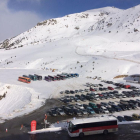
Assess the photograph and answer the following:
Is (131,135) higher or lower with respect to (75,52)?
lower

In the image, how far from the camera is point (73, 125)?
15.7 meters

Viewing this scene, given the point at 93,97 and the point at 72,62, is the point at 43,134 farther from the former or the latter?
the point at 72,62

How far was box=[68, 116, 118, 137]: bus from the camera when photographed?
15736 millimetres

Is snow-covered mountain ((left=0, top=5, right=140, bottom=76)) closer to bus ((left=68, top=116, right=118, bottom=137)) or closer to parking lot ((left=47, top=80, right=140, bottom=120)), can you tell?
parking lot ((left=47, top=80, right=140, bottom=120))

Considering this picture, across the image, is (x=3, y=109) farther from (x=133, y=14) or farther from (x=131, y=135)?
(x=133, y=14)

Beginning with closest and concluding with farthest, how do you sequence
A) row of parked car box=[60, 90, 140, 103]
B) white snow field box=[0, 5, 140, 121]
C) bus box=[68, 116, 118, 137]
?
bus box=[68, 116, 118, 137] < row of parked car box=[60, 90, 140, 103] < white snow field box=[0, 5, 140, 121]

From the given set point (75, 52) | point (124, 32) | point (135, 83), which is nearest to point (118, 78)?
point (135, 83)

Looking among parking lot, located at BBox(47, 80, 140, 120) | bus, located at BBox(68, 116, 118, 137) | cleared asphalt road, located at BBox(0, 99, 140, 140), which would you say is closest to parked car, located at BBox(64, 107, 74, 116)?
parking lot, located at BBox(47, 80, 140, 120)

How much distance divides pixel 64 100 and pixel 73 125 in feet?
50.0

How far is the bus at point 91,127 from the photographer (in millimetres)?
15736

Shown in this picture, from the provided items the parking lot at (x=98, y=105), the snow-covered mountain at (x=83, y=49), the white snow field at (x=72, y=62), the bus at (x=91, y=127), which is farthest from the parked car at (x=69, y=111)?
the snow-covered mountain at (x=83, y=49)

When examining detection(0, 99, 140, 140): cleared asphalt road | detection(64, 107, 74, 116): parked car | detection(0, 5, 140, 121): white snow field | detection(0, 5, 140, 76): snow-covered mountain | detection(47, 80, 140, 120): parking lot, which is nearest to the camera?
detection(0, 99, 140, 140): cleared asphalt road

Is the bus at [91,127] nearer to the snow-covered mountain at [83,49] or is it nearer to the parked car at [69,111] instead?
the parked car at [69,111]

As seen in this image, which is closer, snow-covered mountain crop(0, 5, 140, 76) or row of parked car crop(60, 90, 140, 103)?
row of parked car crop(60, 90, 140, 103)
